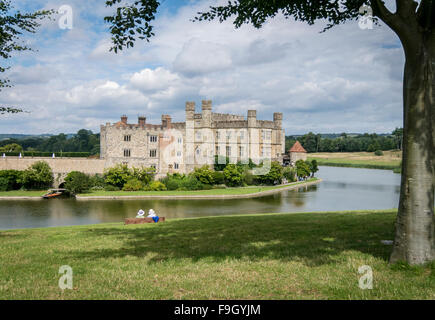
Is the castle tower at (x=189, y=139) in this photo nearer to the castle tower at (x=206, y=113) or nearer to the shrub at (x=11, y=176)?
the castle tower at (x=206, y=113)

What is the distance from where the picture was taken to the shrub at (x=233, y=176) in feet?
140

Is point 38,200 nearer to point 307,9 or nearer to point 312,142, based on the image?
point 307,9

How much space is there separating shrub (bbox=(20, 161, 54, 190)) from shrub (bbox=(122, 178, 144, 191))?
8184 millimetres

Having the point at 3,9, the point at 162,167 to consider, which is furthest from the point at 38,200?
the point at 3,9

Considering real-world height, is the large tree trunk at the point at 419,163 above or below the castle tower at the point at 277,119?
below

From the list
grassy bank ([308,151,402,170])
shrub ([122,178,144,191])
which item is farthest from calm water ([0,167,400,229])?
grassy bank ([308,151,402,170])

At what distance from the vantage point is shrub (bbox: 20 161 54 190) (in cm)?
3744

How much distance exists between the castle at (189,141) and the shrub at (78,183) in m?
4.46

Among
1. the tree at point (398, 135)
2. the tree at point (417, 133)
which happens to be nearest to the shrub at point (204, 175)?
the tree at point (417, 133)

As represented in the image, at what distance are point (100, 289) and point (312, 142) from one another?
396ft

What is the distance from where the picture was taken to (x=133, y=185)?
126 feet

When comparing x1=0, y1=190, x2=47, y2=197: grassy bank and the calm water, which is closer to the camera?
the calm water

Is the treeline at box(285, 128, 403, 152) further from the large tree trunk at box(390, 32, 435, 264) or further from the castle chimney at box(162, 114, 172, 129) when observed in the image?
the large tree trunk at box(390, 32, 435, 264)
